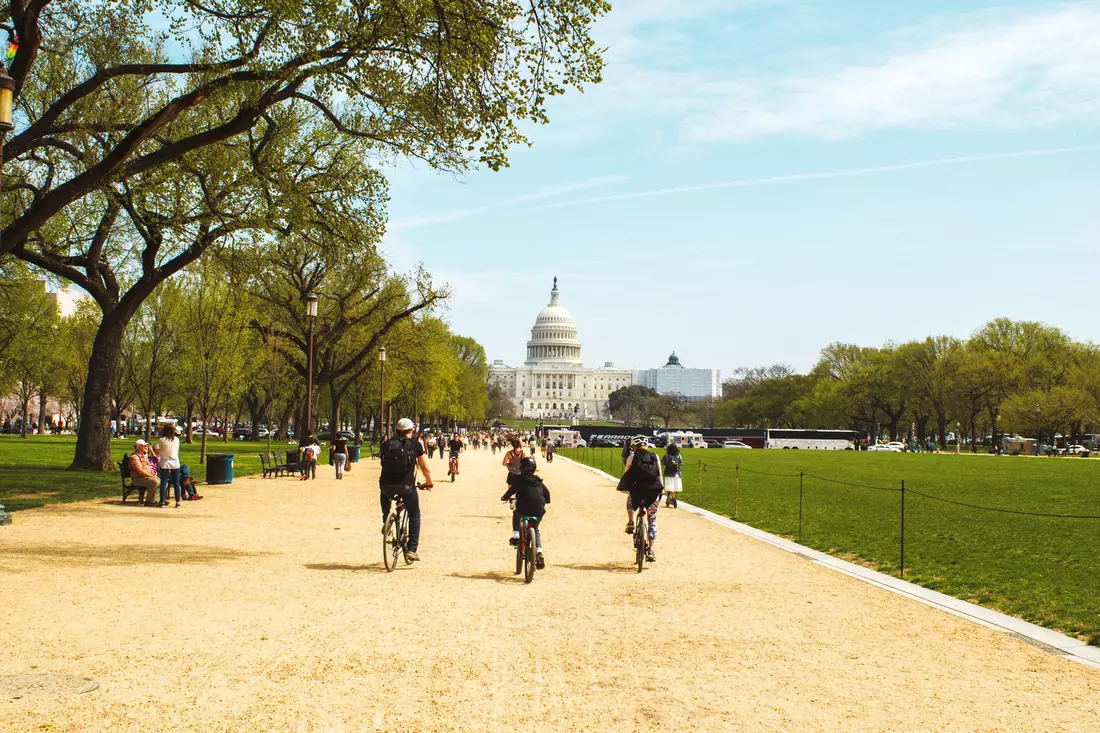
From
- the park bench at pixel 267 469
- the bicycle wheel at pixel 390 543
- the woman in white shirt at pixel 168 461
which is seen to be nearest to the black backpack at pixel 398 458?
the bicycle wheel at pixel 390 543

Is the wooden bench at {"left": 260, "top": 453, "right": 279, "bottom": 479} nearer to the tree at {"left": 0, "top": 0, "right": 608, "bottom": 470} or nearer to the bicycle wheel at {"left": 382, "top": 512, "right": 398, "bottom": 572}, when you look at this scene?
the tree at {"left": 0, "top": 0, "right": 608, "bottom": 470}

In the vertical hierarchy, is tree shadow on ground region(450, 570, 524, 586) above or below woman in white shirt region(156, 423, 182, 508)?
below

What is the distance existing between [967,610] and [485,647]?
18.8 ft

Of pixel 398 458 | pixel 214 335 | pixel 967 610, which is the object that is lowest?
pixel 967 610

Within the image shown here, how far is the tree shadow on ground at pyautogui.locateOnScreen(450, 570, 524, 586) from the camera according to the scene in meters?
12.8

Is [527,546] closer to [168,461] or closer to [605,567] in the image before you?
[605,567]

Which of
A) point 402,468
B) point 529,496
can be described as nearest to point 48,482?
point 402,468

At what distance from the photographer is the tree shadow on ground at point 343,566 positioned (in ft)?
44.1

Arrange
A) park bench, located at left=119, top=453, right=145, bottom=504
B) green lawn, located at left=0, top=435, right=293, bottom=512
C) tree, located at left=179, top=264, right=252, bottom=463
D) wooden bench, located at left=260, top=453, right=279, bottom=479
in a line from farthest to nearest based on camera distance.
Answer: tree, located at left=179, top=264, right=252, bottom=463 < wooden bench, located at left=260, top=453, right=279, bottom=479 < park bench, located at left=119, top=453, right=145, bottom=504 < green lawn, located at left=0, top=435, right=293, bottom=512

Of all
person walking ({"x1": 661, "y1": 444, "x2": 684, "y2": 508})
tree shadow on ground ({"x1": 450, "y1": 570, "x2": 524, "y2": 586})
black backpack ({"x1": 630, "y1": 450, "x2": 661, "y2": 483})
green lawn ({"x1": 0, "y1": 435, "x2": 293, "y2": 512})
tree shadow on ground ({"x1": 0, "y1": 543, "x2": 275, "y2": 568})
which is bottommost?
tree shadow on ground ({"x1": 450, "y1": 570, "x2": 524, "y2": 586})

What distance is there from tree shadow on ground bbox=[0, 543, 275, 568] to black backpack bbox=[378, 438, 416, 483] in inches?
110

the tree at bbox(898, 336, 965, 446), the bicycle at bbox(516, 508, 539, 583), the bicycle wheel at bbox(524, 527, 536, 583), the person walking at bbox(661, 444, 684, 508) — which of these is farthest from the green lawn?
the tree at bbox(898, 336, 965, 446)

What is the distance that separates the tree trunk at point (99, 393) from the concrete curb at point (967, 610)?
773 inches

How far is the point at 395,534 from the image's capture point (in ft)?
43.9
